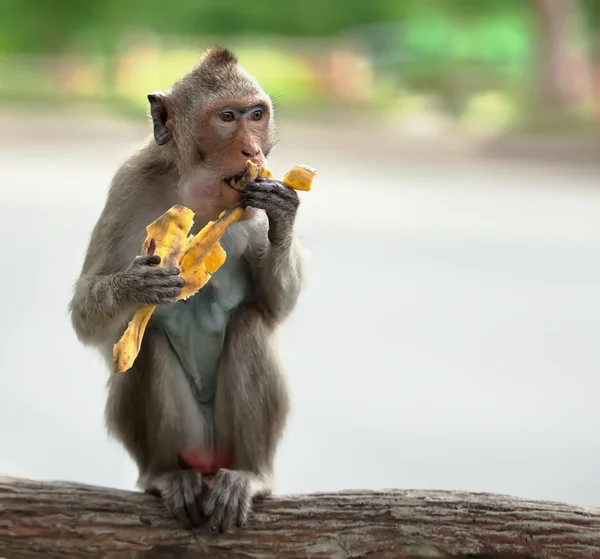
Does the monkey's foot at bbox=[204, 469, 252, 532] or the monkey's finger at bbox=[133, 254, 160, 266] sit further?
the monkey's foot at bbox=[204, 469, 252, 532]

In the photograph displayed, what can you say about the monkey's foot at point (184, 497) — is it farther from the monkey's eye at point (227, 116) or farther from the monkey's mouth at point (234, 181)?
the monkey's eye at point (227, 116)

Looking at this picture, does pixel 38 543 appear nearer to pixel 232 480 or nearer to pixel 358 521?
pixel 232 480

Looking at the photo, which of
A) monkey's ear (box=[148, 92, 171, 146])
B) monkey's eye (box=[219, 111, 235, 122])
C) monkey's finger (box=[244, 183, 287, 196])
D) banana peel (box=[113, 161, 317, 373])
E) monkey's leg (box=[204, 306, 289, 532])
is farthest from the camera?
monkey's leg (box=[204, 306, 289, 532])

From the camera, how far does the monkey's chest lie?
420cm

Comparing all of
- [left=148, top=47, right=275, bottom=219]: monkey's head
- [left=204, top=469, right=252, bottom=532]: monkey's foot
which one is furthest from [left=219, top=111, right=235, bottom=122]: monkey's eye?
[left=204, top=469, right=252, bottom=532]: monkey's foot

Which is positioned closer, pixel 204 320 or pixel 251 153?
pixel 251 153

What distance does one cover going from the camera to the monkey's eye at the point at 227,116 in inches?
150

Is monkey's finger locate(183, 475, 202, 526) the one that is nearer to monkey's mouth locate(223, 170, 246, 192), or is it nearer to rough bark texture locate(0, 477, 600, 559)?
rough bark texture locate(0, 477, 600, 559)

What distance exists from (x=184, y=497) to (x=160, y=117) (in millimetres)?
1512

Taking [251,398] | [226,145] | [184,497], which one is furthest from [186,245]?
[184,497]

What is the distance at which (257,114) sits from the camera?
3.84m

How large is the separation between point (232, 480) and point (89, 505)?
1.84 feet

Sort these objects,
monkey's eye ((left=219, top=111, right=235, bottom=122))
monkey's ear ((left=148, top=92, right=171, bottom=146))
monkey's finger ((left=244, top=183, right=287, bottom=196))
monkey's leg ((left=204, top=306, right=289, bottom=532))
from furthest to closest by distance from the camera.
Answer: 1. monkey's leg ((left=204, top=306, right=289, bottom=532))
2. monkey's ear ((left=148, top=92, right=171, bottom=146))
3. monkey's eye ((left=219, top=111, right=235, bottom=122))
4. monkey's finger ((left=244, top=183, right=287, bottom=196))

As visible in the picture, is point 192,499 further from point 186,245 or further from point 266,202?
point 266,202
